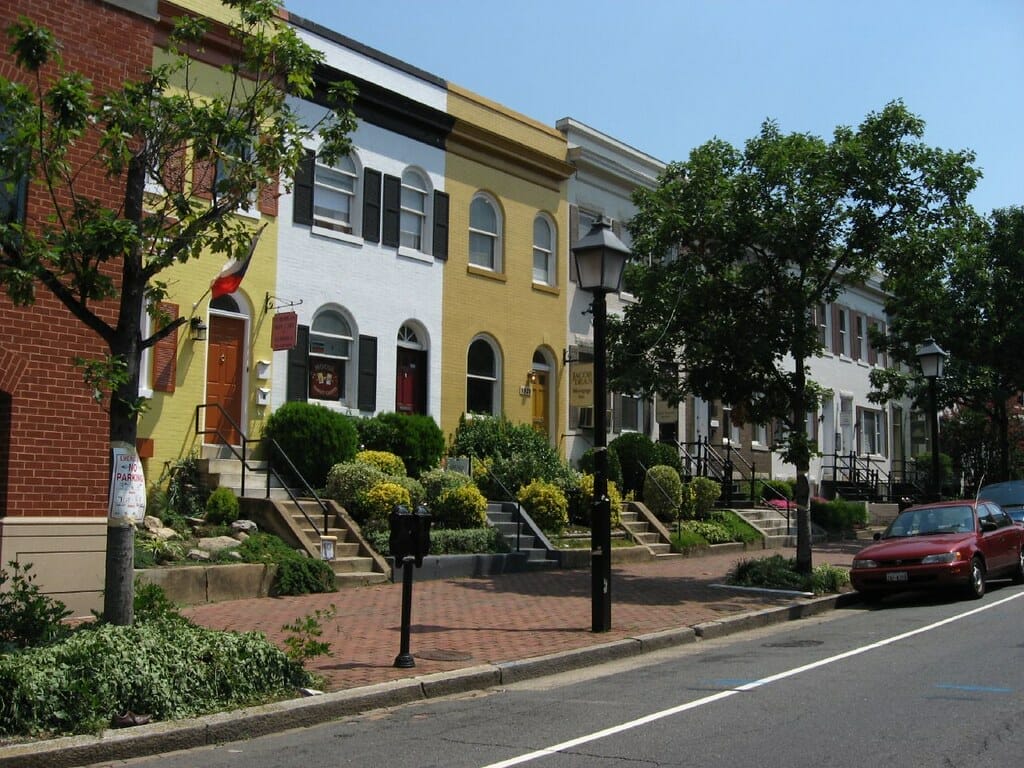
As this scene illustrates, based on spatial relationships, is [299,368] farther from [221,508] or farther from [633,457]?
[633,457]

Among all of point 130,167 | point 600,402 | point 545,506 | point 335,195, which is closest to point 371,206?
point 335,195

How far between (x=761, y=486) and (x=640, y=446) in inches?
218

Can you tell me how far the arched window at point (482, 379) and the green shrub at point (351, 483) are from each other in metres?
5.44

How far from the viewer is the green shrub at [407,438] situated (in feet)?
64.2

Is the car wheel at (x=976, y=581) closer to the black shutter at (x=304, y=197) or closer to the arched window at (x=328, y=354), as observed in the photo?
the arched window at (x=328, y=354)

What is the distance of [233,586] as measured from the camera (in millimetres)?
13594

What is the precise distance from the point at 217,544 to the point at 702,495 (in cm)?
1254

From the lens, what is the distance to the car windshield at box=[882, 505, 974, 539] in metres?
16.2

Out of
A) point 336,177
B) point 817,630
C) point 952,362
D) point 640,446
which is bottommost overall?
point 817,630

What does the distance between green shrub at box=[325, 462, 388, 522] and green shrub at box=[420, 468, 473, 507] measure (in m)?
1.34

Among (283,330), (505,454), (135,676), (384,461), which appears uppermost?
(283,330)

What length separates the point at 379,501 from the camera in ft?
55.0

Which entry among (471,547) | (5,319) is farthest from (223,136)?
(471,547)

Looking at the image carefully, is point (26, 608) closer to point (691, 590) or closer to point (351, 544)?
point (351, 544)
